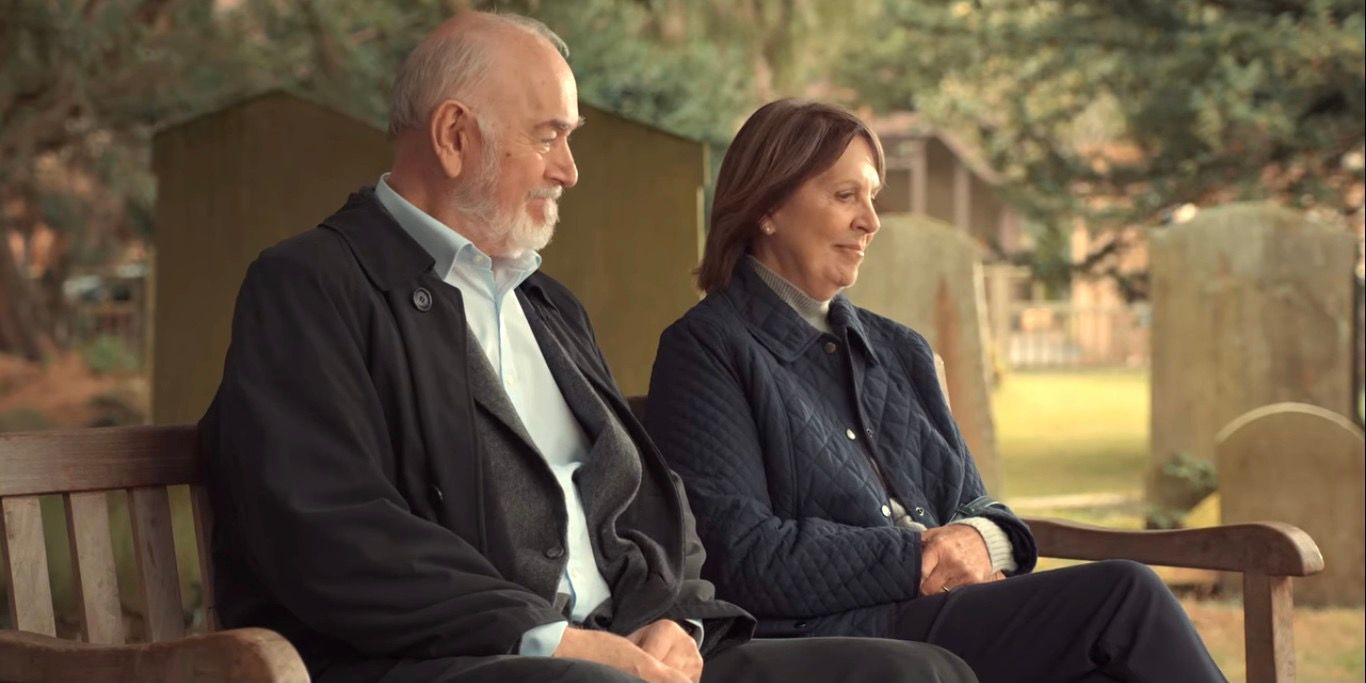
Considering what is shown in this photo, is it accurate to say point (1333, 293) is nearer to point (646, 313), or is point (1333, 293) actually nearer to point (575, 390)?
point (646, 313)

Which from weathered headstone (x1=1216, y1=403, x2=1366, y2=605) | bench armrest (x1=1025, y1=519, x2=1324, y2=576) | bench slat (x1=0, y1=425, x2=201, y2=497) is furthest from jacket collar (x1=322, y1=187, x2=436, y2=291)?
weathered headstone (x1=1216, y1=403, x2=1366, y2=605)

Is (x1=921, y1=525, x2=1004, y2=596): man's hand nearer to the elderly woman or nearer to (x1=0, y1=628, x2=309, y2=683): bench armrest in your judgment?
the elderly woman

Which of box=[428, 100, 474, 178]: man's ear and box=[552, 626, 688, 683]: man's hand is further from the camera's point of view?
box=[428, 100, 474, 178]: man's ear

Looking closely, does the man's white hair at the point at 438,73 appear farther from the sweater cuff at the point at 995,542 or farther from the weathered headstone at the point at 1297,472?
the weathered headstone at the point at 1297,472

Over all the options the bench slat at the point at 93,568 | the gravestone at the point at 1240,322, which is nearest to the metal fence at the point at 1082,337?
the gravestone at the point at 1240,322

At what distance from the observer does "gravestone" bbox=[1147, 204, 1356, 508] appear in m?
7.66

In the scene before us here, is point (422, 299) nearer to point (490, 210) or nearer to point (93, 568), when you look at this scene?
point (490, 210)

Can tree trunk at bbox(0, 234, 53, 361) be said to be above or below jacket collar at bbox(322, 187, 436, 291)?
below

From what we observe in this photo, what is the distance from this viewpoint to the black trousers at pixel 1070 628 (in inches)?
106

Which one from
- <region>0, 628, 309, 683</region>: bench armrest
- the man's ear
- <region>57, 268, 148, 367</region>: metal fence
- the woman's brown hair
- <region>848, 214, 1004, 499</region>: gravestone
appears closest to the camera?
<region>0, 628, 309, 683</region>: bench armrest

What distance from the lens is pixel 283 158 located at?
470 cm

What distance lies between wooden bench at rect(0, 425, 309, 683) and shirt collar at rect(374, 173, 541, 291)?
425 millimetres

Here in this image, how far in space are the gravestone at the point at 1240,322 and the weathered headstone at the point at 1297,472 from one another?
1.56m

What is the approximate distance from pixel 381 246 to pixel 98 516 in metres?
0.55
